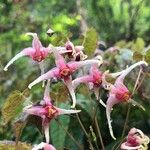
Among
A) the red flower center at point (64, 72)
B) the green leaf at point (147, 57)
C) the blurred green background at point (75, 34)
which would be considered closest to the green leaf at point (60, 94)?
the blurred green background at point (75, 34)

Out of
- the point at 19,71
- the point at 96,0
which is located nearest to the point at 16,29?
the point at 96,0

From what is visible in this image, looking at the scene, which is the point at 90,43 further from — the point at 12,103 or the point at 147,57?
the point at 12,103

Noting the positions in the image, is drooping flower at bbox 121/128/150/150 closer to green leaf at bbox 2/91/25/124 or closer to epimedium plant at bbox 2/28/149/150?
epimedium plant at bbox 2/28/149/150

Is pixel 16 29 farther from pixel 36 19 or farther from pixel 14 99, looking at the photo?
pixel 14 99

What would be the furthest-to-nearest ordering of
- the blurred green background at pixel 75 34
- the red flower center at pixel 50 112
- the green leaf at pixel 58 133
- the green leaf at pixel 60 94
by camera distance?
1. the blurred green background at pixel 75 34
2. the green leaf at pixel 58 133
3. the green leaf at pixel 60 94
4. the red flower center at pixel 50 112

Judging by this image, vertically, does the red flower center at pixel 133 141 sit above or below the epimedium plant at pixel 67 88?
below

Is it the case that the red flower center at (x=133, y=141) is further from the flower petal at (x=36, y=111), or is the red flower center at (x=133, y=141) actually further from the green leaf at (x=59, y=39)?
the green leaf at (x=59, y=39)

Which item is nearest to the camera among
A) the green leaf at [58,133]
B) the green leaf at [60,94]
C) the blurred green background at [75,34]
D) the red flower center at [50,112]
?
the red flower center at [50,112]
